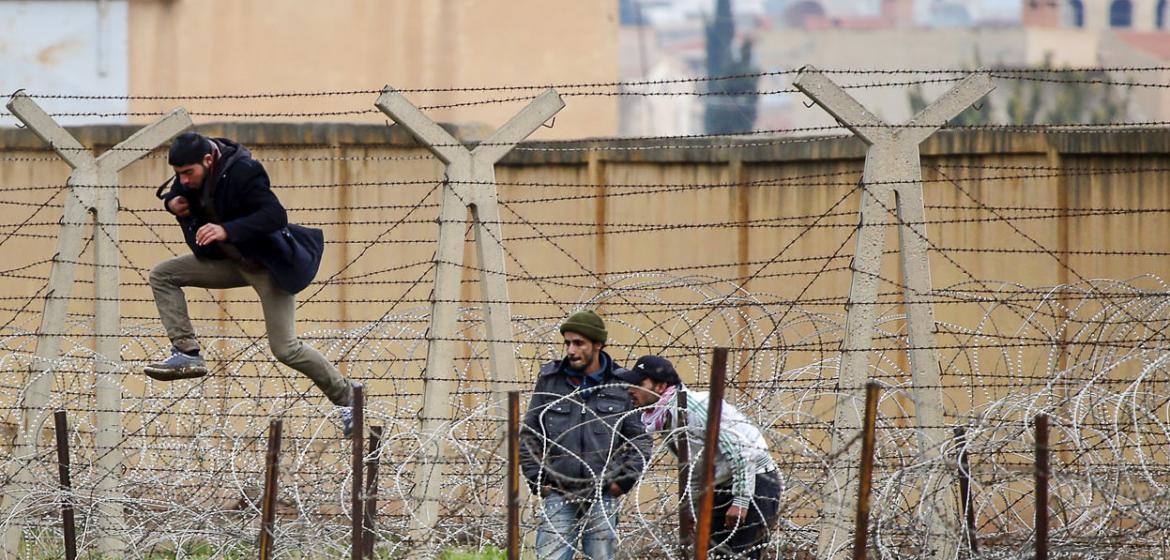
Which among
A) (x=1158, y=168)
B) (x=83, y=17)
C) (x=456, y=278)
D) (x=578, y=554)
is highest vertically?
(x=83, y=17)

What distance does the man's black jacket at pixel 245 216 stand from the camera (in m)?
7.41

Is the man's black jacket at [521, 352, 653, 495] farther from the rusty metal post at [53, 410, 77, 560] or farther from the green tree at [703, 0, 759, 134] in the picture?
the green tree at [703, 0, 759, 134]

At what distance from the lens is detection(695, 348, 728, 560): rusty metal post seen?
20.6 ft

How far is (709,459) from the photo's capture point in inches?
249

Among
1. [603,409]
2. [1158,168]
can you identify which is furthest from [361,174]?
[1158,168]

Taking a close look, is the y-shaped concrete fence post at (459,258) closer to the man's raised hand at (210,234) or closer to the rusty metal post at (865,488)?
the man's raised hand at (210,234)

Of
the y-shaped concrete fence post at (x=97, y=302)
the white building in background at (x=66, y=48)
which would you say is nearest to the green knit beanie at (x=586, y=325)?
the y-shaped concrete fence post at (x=97, y=302)

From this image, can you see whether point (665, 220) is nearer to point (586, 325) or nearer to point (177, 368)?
point (586, 325)

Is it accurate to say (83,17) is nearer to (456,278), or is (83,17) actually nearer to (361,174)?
(361,174)

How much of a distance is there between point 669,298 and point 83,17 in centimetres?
1329

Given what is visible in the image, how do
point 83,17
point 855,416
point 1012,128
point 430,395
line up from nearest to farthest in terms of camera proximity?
1. point 855,416
2. point 430,395
3. point 1012,128
4. point 83,17

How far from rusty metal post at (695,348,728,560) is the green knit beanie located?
109 cm

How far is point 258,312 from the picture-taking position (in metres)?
10.7

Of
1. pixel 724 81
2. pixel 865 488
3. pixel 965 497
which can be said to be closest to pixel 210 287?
pixel 865 488
